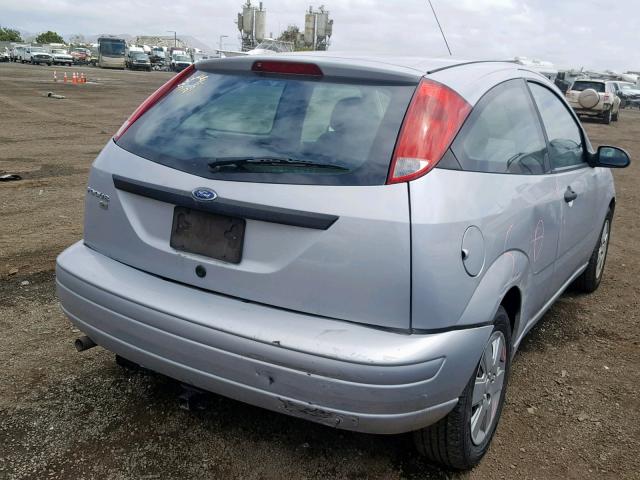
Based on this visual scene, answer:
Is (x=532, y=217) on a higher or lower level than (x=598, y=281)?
higher

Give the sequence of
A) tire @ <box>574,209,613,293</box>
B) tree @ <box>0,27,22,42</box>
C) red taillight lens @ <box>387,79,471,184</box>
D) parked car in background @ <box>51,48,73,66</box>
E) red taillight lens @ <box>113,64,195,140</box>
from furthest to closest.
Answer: tree @ <box>0,27,22,42</box> → parked car in background @ <box>51,48,73,66</box> → tire @ <box>574,209,613,293</box> → red taillight lens @ <box>113,64,195,140</box> → red taillight lens @ <box>387,79,471,184</box>

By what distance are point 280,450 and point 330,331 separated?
90 centimetres

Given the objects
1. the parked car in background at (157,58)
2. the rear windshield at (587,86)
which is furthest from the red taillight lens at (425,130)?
the parked car in background at (157,58)

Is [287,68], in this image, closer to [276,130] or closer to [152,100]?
[276,130]

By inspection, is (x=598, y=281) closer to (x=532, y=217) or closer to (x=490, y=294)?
(x=532, y=217)

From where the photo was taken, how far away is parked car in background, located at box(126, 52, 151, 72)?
61938 millimetres

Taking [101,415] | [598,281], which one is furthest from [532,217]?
[598,281]

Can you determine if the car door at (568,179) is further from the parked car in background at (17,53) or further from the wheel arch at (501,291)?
the parked car in background at (17,53)

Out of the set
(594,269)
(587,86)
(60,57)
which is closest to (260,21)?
(60,57)

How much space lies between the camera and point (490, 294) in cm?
244

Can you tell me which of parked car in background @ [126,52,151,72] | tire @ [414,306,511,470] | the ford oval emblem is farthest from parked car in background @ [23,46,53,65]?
tire @ [414,306,511,470]

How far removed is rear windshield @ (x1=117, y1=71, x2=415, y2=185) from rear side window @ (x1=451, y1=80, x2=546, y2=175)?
1.19 ft

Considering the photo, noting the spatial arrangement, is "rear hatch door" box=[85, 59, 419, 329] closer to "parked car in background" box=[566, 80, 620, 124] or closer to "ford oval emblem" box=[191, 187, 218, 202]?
"ford oval emblem" box=[191, 187, 218, 202]

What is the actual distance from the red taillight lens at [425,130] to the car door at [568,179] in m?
1.15
